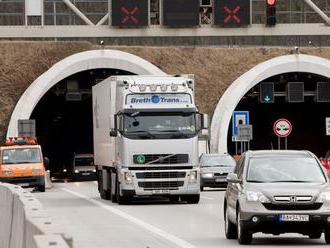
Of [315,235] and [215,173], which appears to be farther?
[215,173]

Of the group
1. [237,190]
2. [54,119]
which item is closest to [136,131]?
[237,190]

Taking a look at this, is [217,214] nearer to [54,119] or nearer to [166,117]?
[166,117]

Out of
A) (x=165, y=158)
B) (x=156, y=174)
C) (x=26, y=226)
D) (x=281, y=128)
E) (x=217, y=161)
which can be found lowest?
(x=217, y=161)

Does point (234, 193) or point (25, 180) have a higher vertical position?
point (234, 193)

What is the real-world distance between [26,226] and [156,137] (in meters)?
21.8

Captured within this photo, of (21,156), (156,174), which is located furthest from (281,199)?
(21,156)

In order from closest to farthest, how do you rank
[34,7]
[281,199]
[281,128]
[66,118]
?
[281,199], [281,128], [34,7], [66,118]

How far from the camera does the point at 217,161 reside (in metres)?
46.2

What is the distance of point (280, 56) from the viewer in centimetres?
7012

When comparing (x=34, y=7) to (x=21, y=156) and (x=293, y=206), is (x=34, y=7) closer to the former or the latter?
(x=21, y=156)

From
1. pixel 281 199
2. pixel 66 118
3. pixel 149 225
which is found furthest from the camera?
pixel 66 118

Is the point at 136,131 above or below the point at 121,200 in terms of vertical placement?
above

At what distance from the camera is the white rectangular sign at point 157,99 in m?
32.8

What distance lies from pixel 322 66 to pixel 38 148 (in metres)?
26.0
